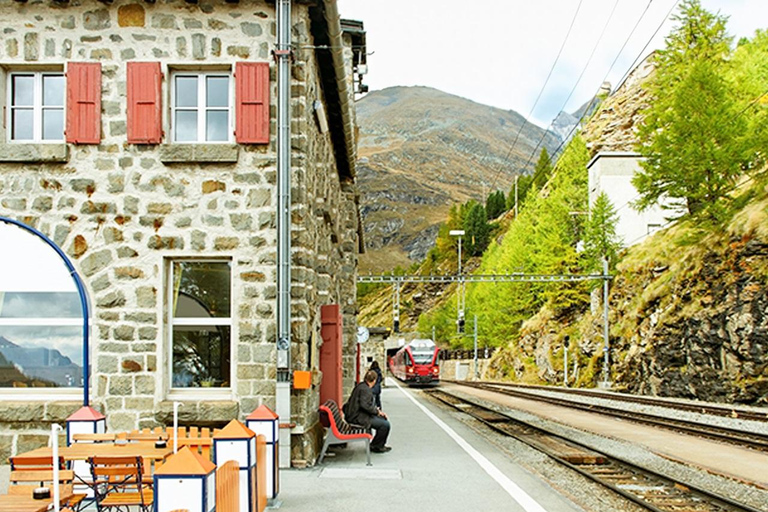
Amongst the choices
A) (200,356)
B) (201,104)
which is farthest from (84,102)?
(200,356)

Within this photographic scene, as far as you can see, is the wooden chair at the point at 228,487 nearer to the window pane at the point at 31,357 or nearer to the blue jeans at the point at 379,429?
the window pane at the point at 31,357

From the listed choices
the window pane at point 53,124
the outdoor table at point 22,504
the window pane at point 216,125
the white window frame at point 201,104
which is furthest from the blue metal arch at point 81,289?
the outdoor table at point 22,504

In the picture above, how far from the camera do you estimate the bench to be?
11344 millimetres

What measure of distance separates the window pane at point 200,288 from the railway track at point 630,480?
561 cm

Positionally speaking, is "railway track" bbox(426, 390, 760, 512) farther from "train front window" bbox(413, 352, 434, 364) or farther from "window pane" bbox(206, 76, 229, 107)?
"train front window" bbox(413, 352, 434, 364)

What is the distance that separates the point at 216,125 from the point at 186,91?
626 millimetres

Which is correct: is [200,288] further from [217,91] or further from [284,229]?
[217,91]

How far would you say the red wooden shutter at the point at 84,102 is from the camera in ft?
35.6

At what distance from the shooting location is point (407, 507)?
853 cm

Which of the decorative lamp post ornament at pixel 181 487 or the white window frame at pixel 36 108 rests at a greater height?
the white window frame at pixel 36 108

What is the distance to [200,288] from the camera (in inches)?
434

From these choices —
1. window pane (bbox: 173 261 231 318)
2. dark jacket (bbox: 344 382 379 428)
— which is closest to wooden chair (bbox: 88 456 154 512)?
window pane (bbox: 173 261 231 318)

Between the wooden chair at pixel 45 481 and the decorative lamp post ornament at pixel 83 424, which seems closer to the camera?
the wooden chair at pixel 45 481

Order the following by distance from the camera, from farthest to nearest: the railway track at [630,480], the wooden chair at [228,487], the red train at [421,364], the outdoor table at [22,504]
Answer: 1. the red train at [421,364]
2. the railway track at [630,480]
3. the wooden chair at [228,487]
4. the outdoor table at [22,504]
